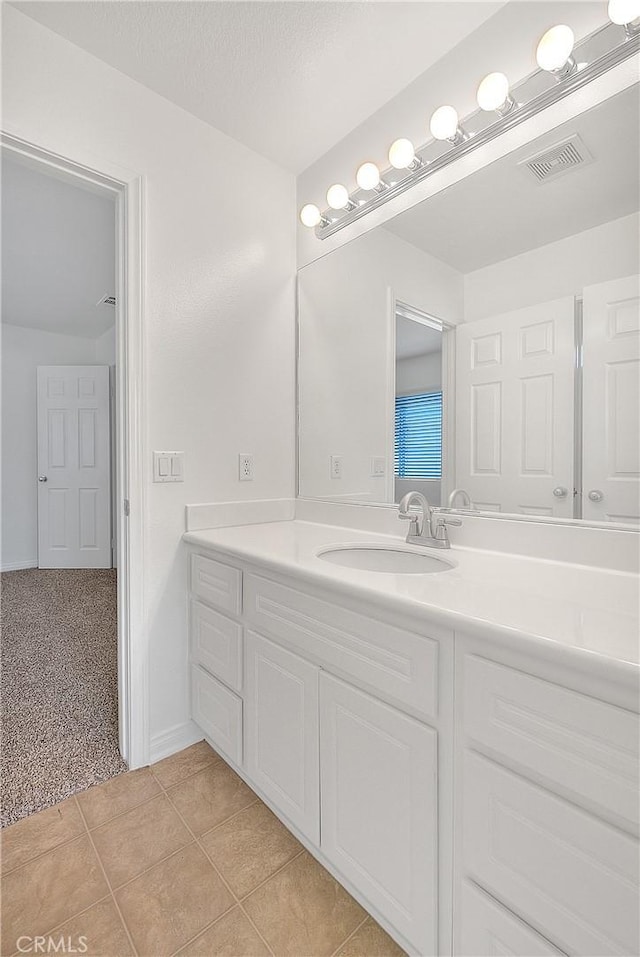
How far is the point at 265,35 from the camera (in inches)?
54.9

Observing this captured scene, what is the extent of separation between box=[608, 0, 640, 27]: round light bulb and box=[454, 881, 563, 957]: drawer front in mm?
1823

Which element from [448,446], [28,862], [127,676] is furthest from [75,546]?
[448,446]

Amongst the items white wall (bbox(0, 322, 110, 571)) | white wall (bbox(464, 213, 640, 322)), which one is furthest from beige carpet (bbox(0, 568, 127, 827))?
white wall (bbox(464, 213, 640, 322))

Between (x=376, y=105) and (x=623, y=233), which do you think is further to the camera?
(x=376, y=105)

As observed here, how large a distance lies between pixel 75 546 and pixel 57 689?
269 cm

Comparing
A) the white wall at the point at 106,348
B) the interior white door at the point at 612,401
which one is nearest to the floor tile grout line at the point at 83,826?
the interior white door at the point at 612,401

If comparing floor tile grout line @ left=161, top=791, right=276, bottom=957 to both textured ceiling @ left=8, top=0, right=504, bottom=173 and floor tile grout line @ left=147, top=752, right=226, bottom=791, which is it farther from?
textured ceiling @ left=8, top=0, right=504, bottom=173

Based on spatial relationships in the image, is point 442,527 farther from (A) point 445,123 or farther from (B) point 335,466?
(A) point 445,123

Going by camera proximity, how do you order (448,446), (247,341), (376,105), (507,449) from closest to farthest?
(507,449) < (448,446) < (376,105) < (247,341)

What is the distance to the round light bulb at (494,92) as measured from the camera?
1.21m

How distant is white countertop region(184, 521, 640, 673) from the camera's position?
0.70 metres

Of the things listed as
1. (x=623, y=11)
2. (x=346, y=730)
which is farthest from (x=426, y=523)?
(x=623, y=11)

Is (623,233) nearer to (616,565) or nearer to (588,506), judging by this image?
(588,506)

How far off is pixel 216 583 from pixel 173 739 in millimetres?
653
